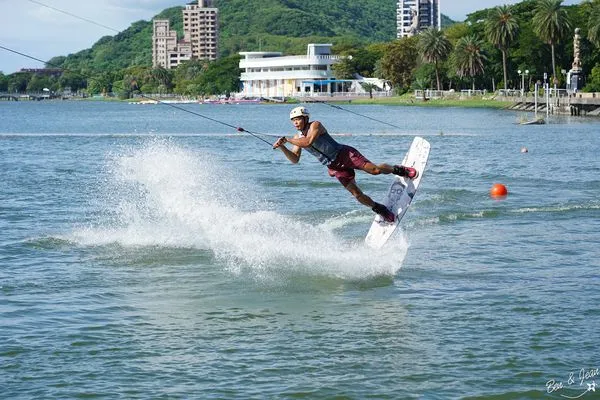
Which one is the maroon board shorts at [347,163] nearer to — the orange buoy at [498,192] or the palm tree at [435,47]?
the orange buoy at [498,192]

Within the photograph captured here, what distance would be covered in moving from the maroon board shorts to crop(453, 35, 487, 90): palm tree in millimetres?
119092

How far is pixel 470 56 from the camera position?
434 feet

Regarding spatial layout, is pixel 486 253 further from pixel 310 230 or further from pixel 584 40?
pixel 584 40

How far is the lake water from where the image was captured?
10.4m

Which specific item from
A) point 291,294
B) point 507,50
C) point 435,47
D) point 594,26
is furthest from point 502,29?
point 291,294

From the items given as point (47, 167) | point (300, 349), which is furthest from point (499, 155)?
point (300, 349)

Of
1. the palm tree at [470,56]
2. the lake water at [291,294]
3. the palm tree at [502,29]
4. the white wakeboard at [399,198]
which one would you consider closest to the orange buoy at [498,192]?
the lake water at [291,294]

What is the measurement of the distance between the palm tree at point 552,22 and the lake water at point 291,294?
89.0m

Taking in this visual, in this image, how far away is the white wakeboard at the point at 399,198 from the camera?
51.8 feet

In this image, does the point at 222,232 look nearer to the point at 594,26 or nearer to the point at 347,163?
the point at 347,163

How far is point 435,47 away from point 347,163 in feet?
445

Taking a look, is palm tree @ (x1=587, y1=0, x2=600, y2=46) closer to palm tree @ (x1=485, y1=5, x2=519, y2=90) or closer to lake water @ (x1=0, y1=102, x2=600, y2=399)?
palm tree @ (x1=485, y1=5, x2=519, y2=90)

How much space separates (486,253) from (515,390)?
750cm

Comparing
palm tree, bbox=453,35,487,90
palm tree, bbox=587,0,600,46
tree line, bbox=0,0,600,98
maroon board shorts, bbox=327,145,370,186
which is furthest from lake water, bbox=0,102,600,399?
palm tree, bbox=453,35,487,90
